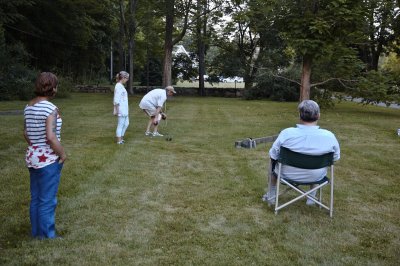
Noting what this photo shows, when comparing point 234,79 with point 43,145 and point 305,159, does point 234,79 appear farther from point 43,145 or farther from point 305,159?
point 43,145

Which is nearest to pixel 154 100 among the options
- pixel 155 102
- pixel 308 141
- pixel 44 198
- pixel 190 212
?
pixel 155 102

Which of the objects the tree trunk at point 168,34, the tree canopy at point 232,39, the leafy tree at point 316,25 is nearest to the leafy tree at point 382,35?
the tree canopy at point 232,39

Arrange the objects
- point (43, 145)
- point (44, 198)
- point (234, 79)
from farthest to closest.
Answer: point (234, 79), point (44, 198), point (43, 145)

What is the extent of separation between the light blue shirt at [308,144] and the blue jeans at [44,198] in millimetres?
2606

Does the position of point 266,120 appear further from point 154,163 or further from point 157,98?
point 154,163

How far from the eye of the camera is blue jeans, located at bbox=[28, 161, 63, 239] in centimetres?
415

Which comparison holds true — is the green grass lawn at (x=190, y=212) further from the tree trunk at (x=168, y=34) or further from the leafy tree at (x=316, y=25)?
the tree trunk at (x=168, y=34)

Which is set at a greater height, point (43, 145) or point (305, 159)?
point (43, 145)

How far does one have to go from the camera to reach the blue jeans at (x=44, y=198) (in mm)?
4148

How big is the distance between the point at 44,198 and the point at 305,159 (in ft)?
9.27

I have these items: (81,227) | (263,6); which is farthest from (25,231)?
(263,6)

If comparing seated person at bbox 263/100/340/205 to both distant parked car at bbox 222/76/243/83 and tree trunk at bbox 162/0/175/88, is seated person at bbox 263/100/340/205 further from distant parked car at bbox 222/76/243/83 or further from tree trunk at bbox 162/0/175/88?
distant parked car at bbox 222/76/243/83

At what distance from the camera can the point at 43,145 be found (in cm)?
410

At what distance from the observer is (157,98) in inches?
432
